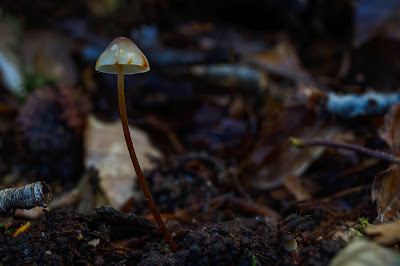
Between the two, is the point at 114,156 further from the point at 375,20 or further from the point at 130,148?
the point at 375,20

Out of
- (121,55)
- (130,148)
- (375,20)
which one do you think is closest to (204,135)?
(130,148)

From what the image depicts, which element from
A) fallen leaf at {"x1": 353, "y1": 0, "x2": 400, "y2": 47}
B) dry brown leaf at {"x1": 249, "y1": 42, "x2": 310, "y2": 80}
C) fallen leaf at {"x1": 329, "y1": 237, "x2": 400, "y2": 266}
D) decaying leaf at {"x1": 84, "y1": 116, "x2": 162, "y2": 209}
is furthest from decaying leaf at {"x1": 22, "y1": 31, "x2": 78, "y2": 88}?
fallen leaf at {"x1": 329, "y1": 237, "x2": 400, "y2": 266}

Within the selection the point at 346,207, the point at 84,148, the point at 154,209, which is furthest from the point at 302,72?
the point at 154,209

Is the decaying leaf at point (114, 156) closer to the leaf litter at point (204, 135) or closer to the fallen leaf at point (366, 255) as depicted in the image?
the leaf litter at point (204, 135)

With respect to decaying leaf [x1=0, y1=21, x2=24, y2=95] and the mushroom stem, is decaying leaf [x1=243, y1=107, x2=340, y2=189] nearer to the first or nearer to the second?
the mushroom stem

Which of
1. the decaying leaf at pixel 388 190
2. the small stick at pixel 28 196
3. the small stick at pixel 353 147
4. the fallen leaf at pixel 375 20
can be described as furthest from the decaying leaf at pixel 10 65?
the fallen leaf at pixel 375 20

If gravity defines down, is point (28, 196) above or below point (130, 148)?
below
